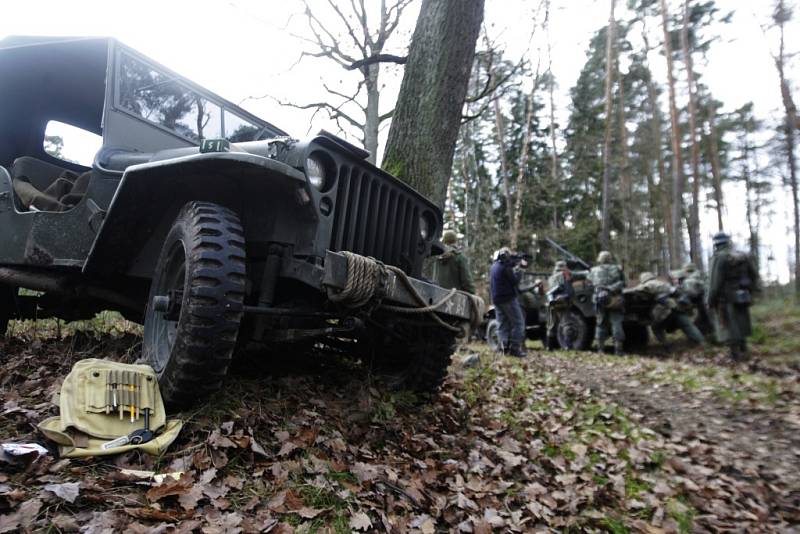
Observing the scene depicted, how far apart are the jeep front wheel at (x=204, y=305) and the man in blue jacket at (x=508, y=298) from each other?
6.27 meters

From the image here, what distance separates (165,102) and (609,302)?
820cm

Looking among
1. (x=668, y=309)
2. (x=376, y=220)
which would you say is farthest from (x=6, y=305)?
(x=668, y=309)

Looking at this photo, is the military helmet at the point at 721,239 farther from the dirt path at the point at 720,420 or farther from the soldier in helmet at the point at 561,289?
the soldier in helmet at the point at 561,289

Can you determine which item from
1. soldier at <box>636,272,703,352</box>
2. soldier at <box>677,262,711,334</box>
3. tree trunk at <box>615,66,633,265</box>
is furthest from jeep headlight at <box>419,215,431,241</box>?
tree trunk at <box>615,66,633,265</box>

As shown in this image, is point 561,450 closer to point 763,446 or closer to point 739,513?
point 739,513

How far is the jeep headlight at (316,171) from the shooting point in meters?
2.87

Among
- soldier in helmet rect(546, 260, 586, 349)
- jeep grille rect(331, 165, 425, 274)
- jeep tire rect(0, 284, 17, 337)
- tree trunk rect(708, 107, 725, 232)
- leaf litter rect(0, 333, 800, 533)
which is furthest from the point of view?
tree trunk rect(708, 107, 725, 232)

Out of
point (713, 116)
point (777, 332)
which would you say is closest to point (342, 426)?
point (777, 332)

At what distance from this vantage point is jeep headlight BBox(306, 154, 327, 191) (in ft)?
9.41

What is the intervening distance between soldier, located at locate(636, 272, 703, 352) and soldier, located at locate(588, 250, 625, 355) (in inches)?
20.1

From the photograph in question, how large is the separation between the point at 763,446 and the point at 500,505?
8.16 feet

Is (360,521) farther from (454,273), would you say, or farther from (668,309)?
(668,309)

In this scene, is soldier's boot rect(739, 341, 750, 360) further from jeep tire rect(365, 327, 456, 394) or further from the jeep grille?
the jeep grille

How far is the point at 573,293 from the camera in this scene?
35.6 ft
